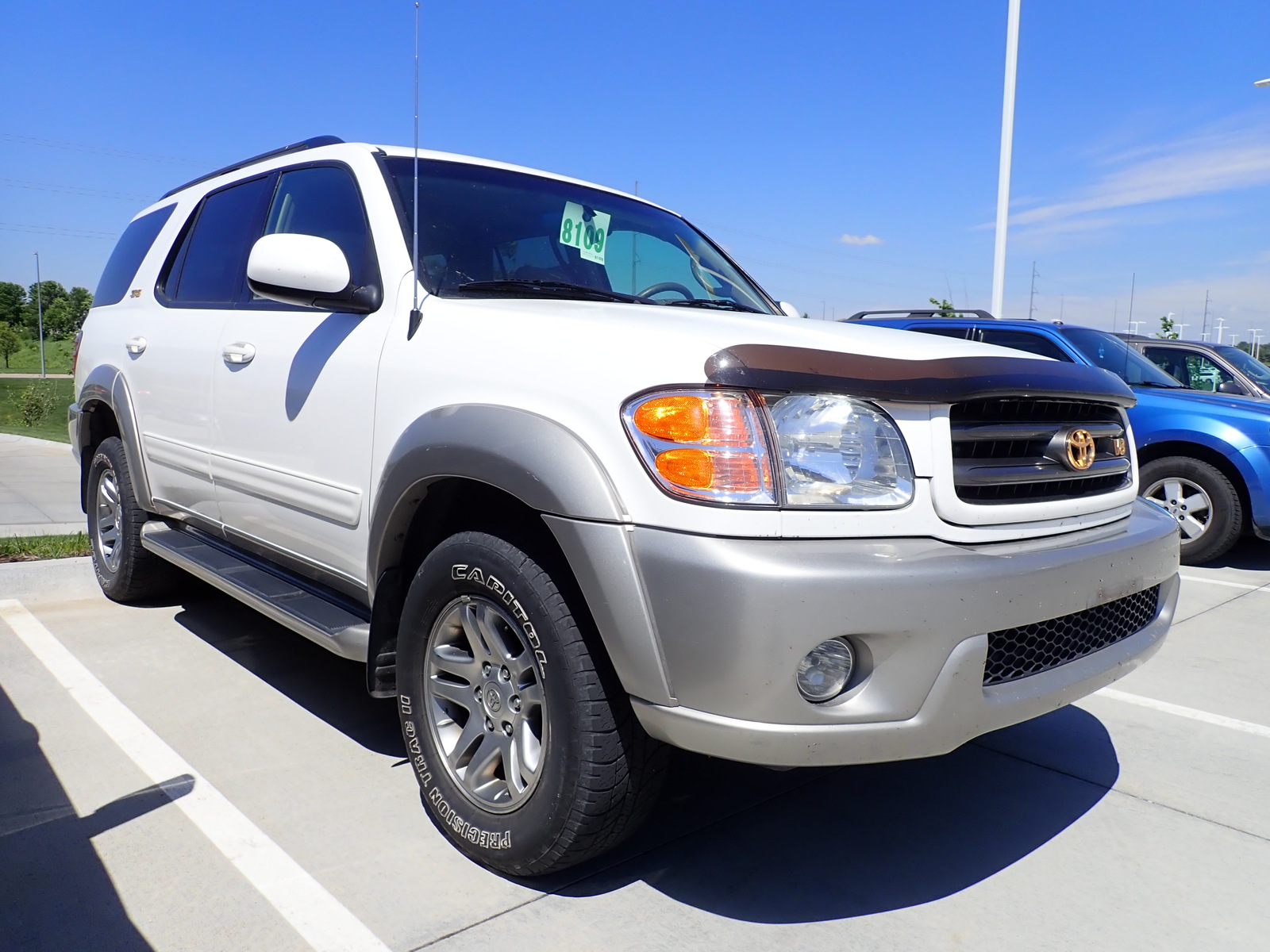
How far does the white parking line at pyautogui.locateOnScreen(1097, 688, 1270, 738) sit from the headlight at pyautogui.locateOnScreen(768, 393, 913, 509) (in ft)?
7.44

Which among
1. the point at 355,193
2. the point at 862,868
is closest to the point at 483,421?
the point at 355,193

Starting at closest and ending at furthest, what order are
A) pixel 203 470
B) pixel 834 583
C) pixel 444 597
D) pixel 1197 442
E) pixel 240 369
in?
pixel 834 583, pixel 444 597, pixel 240 369, pixel 203 470, pixel 1197 442

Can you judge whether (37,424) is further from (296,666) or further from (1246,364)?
(1246,364)

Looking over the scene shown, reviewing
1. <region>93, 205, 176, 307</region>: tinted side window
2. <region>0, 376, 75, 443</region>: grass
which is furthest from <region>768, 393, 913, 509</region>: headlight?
<region>0, 376, 75, 443</region>: grass

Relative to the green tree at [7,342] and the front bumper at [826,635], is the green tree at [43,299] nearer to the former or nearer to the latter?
the green tree at [7,342]

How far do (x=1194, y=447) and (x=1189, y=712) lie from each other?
13.2 ft

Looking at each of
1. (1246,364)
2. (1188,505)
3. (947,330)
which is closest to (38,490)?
(947,330)

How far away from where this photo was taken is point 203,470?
3768 mm

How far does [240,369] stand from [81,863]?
168cm

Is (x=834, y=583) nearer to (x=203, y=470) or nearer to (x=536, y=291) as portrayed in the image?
(x=536, y=291)

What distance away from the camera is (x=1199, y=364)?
850 centimetres

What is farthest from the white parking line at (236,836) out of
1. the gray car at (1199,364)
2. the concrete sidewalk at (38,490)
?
the gray car at (1199,364)

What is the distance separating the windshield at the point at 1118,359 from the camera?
24.8 feet

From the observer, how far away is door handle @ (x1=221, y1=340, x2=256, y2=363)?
3389 mm
